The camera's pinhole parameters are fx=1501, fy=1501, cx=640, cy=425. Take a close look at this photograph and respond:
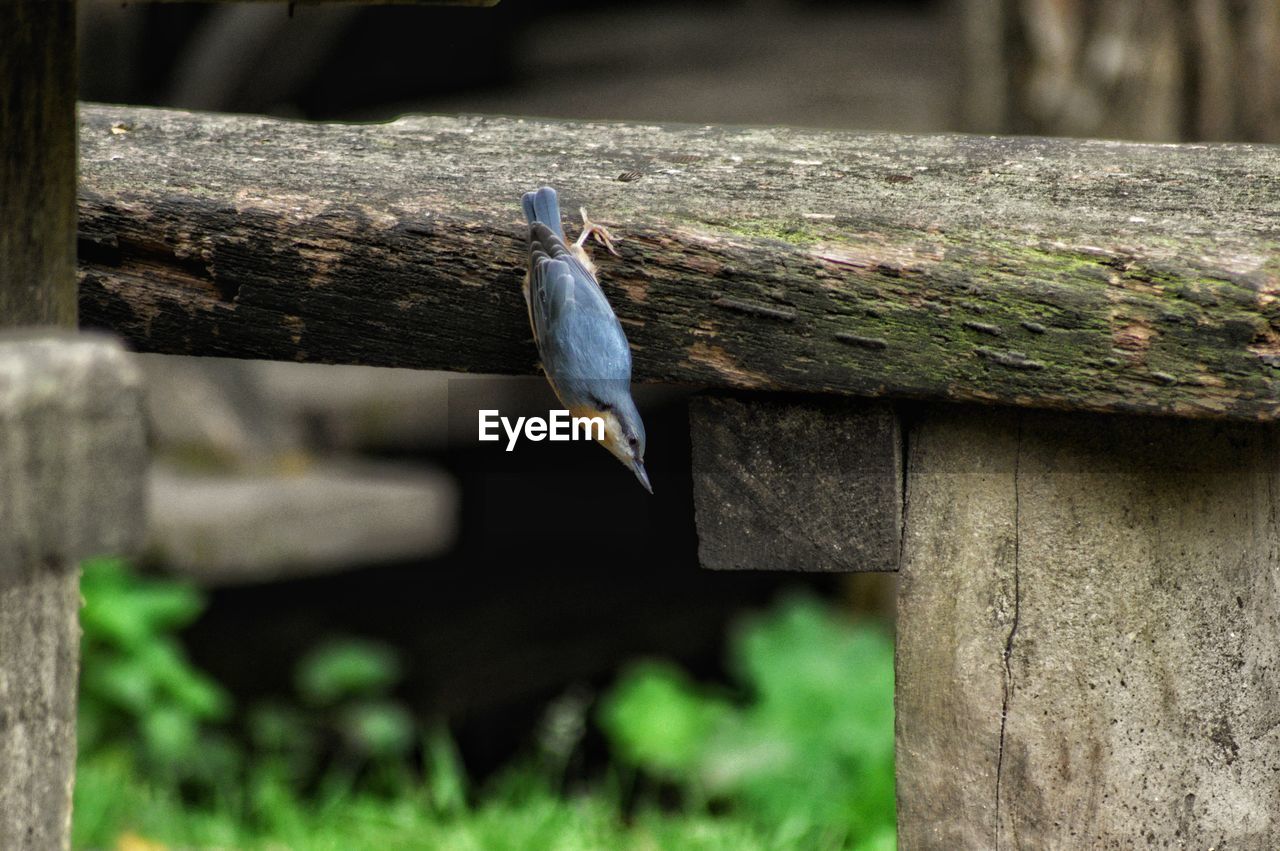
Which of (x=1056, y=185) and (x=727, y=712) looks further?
(x=727, y=712)

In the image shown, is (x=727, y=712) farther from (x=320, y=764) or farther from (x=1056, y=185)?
(x=1056, y=185)

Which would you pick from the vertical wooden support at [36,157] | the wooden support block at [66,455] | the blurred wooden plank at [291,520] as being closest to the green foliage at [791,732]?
the blurred wooden plank at [291,520]

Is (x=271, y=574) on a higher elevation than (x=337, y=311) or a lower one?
lower

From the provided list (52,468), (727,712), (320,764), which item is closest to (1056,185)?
(52,468)

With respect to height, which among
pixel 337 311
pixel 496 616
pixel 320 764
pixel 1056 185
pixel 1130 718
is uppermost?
pixel 1056 185

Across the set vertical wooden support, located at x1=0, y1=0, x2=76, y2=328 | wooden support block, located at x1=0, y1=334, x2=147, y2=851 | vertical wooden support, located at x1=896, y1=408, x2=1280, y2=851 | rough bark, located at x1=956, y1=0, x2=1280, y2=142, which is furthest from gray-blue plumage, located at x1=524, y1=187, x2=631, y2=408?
rough bark, located at x1=956, y1=0, x2=1280, y2=142

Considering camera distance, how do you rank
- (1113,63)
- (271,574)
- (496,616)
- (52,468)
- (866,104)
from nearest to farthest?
(52,468), (1113,63), (271,574), (496,616), (866,104)

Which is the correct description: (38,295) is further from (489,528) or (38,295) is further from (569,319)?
(489,528)

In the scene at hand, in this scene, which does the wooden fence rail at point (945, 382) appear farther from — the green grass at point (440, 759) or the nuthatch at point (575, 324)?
the green grass at point (440, 759)
